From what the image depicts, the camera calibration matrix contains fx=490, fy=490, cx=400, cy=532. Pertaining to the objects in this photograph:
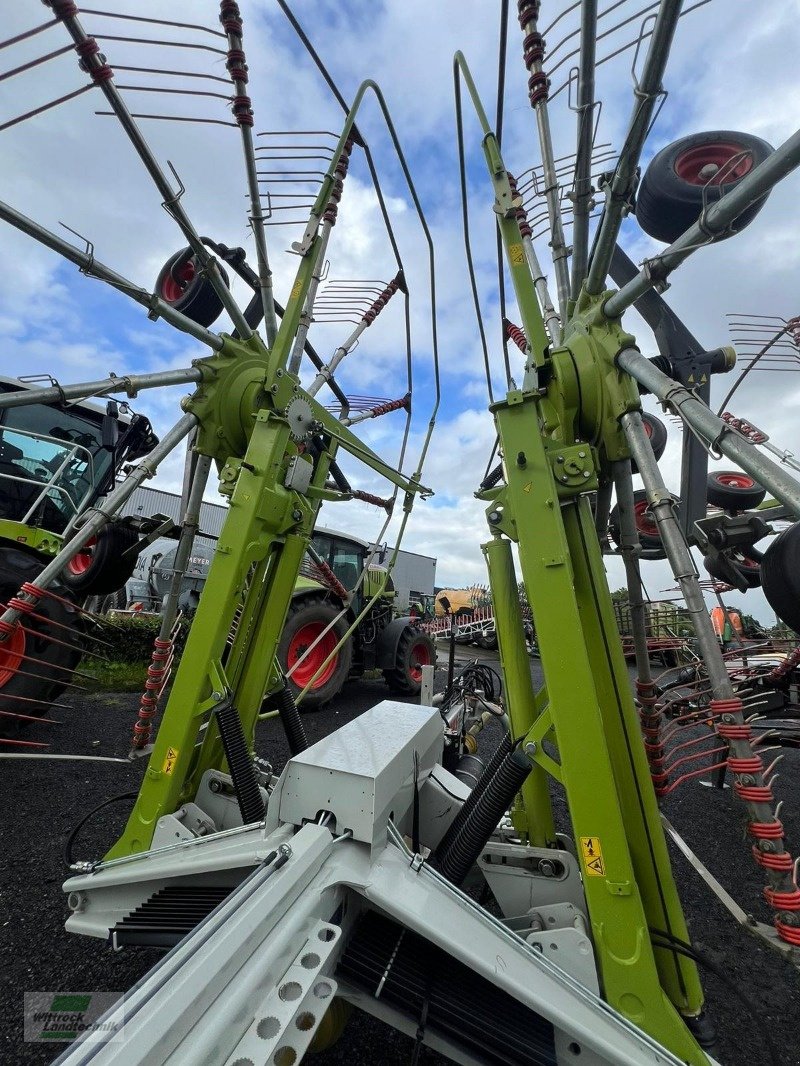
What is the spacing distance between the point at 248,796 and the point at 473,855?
0.99 m

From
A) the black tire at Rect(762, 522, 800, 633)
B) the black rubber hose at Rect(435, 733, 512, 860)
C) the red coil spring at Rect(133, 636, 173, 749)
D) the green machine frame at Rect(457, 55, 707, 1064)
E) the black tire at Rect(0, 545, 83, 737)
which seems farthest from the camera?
the black tire at Rect(0, 545, 83, 737)

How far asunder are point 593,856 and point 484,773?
0.45m

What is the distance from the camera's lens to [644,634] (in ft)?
7.11

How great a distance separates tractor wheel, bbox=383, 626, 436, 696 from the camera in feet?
25.6

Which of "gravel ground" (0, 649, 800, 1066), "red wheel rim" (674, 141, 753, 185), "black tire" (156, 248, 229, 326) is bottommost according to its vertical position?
"gravel ground" (0, 649, 800, 1066)

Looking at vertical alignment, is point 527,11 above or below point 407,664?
above

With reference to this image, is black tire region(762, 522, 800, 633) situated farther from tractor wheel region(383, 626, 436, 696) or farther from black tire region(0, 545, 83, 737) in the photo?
tractor wheel region(383, 626, 436, 696)

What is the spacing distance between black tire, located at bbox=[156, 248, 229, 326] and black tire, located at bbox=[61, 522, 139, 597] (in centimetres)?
194

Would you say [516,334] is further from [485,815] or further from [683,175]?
[485,815]

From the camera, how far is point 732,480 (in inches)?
248

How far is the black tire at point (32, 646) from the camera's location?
3.94 meters

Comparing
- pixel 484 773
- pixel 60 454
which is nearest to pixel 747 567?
pixel 484 773

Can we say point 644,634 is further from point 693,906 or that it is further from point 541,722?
point 693,906

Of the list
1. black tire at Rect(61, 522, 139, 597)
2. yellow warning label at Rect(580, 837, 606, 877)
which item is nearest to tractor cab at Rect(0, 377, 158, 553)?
black tire at Rect(61, 522, 139, 597)
